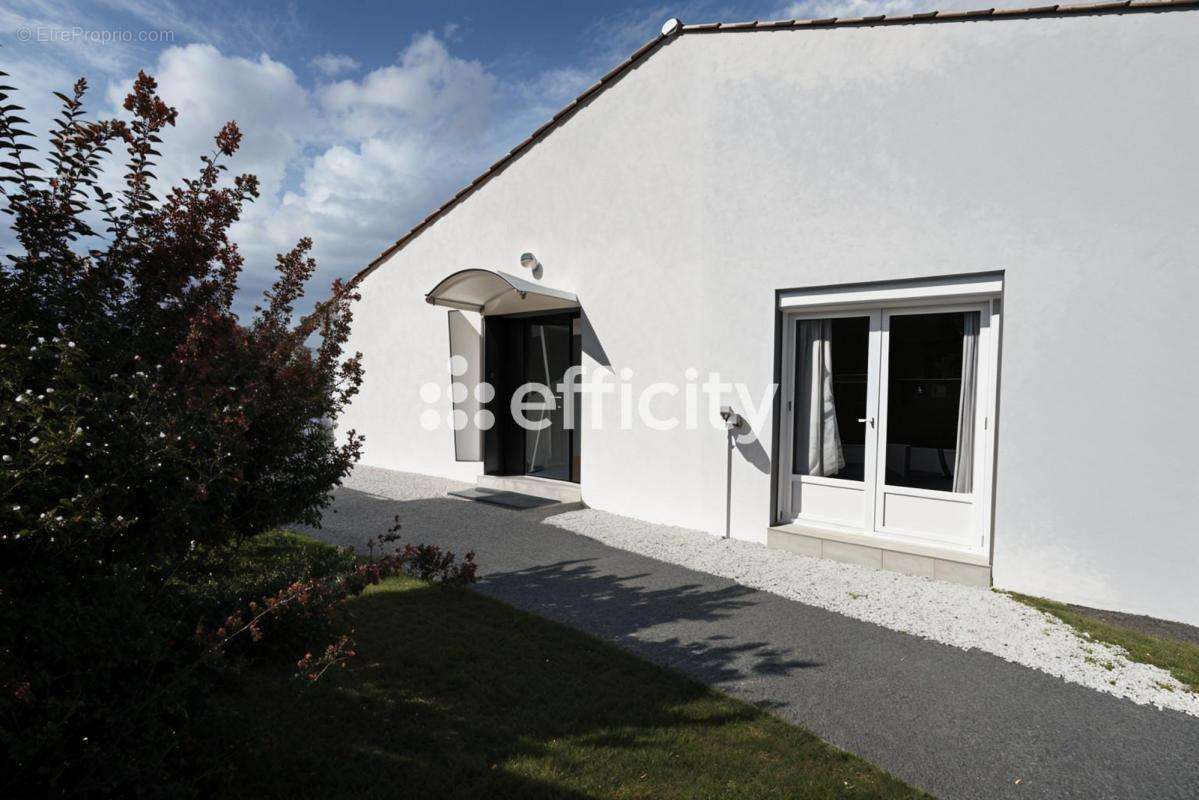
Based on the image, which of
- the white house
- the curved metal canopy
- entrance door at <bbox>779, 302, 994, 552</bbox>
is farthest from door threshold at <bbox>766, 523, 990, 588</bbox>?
the curved metal canopy

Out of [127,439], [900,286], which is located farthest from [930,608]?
[127,439]

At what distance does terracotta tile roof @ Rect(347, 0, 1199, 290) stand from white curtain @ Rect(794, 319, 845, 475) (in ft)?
10.4

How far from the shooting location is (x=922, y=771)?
3246 mm

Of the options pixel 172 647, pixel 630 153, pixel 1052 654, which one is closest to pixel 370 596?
pixel 172 647

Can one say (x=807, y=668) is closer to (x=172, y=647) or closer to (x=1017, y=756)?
(x=1017, y=756)

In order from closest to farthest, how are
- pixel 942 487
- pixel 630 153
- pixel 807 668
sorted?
pixel 807 668 < pixel 942 487 < pixel 630 153

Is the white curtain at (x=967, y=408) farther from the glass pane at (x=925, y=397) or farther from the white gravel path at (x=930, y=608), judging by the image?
the white gravel path at (x=930, y=608)

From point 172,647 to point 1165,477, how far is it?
7164 millimetres

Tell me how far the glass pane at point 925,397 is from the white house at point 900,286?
0.07 ft

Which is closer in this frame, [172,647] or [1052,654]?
[172,647]

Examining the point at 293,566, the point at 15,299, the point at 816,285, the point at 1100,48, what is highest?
the point at 1100,48

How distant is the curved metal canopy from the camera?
9359mm

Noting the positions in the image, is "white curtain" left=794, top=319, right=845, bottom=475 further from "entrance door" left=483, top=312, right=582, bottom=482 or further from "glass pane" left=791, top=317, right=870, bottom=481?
"entrance door" left=483, top=312, right=582, bottom=482

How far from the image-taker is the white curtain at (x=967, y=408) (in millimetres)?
6387
